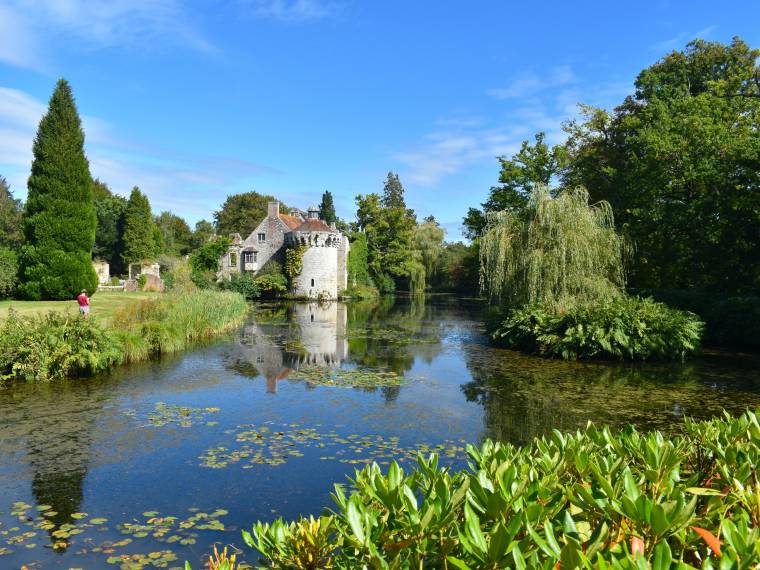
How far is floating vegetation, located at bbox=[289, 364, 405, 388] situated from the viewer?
42.1 feet

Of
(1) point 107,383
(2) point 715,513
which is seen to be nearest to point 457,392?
(1) point 107,383

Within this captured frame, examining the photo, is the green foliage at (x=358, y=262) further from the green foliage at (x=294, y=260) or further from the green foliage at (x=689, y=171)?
the green foliage at (x=689, y=171)

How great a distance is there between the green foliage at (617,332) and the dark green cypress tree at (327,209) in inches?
1717

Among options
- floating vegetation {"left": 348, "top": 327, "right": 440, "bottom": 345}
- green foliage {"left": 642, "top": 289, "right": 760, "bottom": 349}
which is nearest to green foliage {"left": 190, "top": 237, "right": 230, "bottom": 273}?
floating vegetation {"left": 348, "top": 327, "right": 440, "bottom": 345}

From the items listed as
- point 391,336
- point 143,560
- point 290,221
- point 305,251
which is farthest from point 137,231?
point 143,560

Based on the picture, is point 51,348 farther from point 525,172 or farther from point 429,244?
point 429,244

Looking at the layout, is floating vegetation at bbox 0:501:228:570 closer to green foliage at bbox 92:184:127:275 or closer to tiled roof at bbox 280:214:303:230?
tiled roof at bbox 280:214:303:230

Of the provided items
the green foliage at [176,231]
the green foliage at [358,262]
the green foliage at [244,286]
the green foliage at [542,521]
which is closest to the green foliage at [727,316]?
the green foliage at [542,521]

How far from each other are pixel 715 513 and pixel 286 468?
531 cm

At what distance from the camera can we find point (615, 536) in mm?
2658

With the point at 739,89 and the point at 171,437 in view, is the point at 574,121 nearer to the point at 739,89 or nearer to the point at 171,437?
the point at 739,89

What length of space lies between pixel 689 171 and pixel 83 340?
21.9 m

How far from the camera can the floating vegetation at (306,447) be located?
24.2ft

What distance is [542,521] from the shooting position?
282 centimetres
